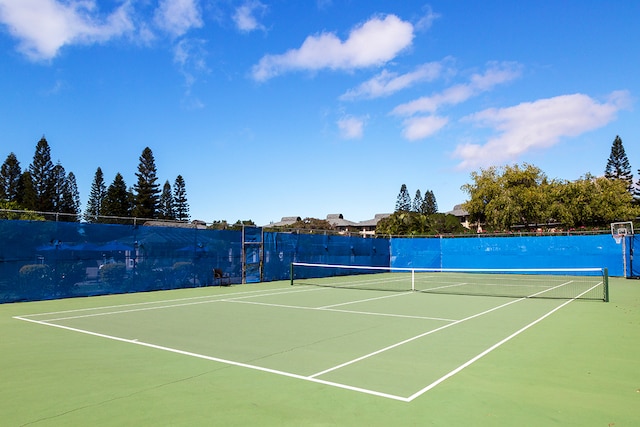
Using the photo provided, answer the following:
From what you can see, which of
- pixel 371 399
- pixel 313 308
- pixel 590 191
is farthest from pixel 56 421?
pixel 590 191

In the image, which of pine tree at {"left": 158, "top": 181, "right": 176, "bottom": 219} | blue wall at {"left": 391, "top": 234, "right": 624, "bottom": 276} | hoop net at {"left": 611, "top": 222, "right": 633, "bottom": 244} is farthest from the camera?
pine tree at {"left": 158, "top": 181, "right": 176, "bottom": 219}

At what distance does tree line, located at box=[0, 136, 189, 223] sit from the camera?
57.8m

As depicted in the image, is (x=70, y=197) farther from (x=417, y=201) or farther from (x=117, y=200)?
(x=417, y=201)

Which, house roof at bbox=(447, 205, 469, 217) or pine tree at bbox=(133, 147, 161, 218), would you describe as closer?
pine tree at bbox=(133, 147, 161, 218)

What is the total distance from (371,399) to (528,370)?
2441mm

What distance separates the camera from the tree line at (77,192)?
5778 cm

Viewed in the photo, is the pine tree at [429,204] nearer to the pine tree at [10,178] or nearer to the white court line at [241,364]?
the pine tree at [10,178]

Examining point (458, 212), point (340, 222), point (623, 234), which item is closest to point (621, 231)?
point (623, 234)

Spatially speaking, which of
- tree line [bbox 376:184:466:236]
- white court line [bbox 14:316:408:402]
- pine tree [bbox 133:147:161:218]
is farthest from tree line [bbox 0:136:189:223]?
white court line [bbox 14:316:408:402]

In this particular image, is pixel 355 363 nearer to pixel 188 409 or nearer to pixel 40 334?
pixel 188 409

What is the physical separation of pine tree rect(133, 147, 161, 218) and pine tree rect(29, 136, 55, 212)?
10.4m

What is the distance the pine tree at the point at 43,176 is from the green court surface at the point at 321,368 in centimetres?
5375

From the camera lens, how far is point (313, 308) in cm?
1247

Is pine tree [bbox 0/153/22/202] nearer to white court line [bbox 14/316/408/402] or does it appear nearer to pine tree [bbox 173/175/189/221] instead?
pine tree [bbox 173/175/189/221]
